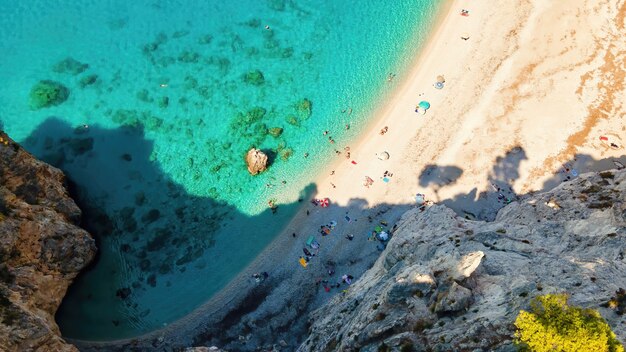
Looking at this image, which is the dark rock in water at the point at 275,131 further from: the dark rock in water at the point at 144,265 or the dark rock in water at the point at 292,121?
the dark rock in water at the point at 144,265

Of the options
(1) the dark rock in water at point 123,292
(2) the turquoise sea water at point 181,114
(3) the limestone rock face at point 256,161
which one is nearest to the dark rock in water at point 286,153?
(2) the turquoise sea water at point 181,114

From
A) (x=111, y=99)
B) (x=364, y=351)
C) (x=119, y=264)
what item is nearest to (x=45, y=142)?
(x=111, y=99)

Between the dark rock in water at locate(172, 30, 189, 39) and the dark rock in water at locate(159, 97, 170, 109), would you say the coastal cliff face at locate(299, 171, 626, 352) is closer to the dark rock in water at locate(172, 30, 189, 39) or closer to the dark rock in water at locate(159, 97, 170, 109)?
the dark rock in water at locate(159, 97, 170, 109)

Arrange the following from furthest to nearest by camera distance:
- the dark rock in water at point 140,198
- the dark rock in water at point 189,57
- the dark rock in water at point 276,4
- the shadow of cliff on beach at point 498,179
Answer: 1. the dark rock in water at point 276,4
2. the dark rock in water at point 189,57
3. the dark rock in water at point 140,198
4. the shadow of cliff on beach at point 498,179

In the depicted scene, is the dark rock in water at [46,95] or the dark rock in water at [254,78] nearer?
the dark rock in water at [46,95]

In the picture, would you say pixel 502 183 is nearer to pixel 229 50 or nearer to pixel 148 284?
pixel 229 50

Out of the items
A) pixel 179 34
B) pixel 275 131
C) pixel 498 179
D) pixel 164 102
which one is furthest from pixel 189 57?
pixel 498 179
